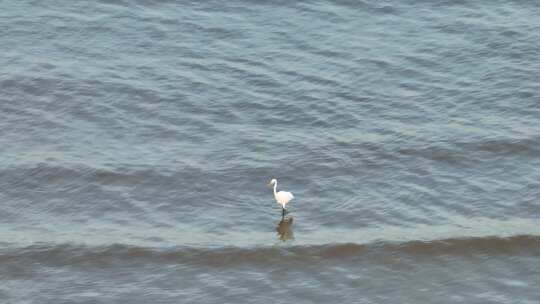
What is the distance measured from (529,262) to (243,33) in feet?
49.1

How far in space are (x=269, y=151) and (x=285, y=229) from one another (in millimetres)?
4225

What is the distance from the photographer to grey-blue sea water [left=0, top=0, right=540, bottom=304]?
25.8 meters

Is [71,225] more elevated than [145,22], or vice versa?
[145,22]

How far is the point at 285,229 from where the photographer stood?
27.5 metres

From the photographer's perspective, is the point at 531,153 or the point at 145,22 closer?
the point at 531,153

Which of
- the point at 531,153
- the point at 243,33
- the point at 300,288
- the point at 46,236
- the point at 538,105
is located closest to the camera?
the point at 300,288

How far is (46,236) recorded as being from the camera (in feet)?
88.5

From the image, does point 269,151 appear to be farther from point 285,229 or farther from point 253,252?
point 253,252

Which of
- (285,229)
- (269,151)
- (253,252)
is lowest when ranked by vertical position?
(253,252)

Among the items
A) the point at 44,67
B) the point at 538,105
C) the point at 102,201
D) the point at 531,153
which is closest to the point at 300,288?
the point at 102,201

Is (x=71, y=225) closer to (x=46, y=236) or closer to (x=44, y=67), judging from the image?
(x=46, y=236)

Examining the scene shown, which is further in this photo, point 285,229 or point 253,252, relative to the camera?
point 285,229

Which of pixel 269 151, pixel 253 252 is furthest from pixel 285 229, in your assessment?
pixel 269 151

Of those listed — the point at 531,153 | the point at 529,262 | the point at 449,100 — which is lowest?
the point at 529,262
